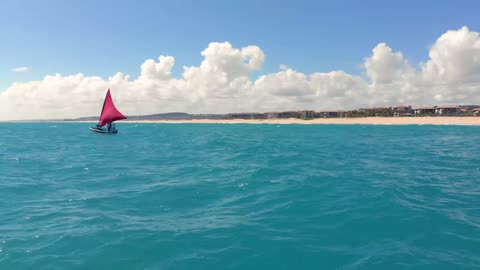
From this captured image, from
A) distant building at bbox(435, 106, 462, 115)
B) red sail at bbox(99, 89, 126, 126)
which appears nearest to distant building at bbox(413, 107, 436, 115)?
distant building at bbox(435, 106, 462, 115)

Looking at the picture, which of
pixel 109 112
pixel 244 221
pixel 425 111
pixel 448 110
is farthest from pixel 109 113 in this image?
pixel 448 110

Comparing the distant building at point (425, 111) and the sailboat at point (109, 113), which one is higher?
the distant building at point (425, 111)

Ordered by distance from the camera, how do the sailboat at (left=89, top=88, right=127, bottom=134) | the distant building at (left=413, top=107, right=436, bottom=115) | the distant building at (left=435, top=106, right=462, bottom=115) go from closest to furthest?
the sailboat at (left=89, top=88, right=127, bottom=134)
the distant building at (left=435, top=106, right=462, bottom=115)
the distant building at (left=413, top=107, right=436, bottom=115)

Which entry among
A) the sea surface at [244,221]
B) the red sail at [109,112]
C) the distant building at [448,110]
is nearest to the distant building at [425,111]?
the distant building at [448,110]

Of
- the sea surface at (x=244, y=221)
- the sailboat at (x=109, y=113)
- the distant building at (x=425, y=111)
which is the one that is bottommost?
the sea surface at (x=244, y=221)

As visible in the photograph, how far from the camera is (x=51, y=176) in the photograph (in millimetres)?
21172

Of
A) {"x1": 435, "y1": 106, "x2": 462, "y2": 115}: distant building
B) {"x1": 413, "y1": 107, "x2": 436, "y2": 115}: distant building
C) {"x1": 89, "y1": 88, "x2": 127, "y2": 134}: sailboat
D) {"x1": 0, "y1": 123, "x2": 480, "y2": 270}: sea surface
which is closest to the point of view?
{"x1": 0, "y1": 123, "x2": 480, "y2": 270}: sea surface

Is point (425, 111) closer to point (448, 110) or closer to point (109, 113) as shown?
point (448, 110)

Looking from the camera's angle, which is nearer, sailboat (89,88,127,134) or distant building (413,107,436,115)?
sailboat (89,88,127,134)

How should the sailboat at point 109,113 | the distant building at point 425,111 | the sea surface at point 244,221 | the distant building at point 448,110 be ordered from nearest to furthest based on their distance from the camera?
the sea surface at point 244,221
the sailboat at point 109,113
the distant building at point 448,110
the distant building at point 425,111

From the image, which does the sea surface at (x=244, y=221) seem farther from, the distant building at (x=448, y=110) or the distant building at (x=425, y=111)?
the distant building at (x=425, y=111)

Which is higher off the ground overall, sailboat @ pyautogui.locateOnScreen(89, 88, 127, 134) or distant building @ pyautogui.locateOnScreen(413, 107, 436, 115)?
distant building @ pyautogui.locateOnScreen(413, 107, 436, 115)

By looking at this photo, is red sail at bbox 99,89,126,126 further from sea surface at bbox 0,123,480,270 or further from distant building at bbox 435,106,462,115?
distant building at bbox 435,106,462,115

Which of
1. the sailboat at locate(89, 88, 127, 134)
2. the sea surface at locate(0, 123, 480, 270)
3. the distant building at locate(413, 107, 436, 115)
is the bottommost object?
the sea surface at locate(0, 123, 480, 270)
